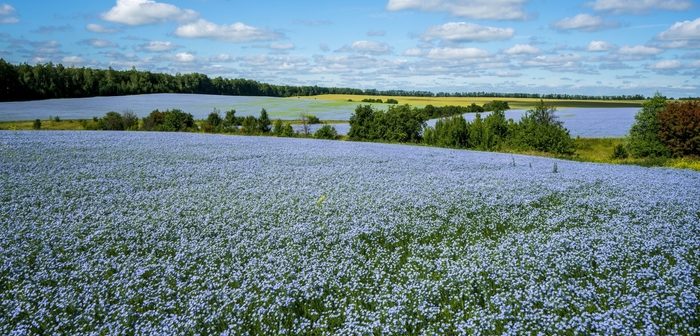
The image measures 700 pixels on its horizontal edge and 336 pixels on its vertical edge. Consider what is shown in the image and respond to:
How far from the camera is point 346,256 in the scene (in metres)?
6.46

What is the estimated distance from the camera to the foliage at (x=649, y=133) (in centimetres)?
2769

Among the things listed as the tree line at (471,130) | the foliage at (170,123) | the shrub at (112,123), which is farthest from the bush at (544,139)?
the shrub at (112,123)

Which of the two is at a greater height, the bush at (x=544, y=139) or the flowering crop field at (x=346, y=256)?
the bush at (x=544, y=139)

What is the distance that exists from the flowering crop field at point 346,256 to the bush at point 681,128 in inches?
719

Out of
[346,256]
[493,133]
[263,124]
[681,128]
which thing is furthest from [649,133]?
[263,124]

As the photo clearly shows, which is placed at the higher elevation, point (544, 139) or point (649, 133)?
point (649, 133)

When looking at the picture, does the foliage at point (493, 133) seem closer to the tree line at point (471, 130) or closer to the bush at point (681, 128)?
the tree line at point (471, 130)

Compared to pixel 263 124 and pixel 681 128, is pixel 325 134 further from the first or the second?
pixel 681 128

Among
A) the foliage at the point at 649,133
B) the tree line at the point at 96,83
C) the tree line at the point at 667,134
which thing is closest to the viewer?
the tree line at the point at 667,134

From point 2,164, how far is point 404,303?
14.5 metres

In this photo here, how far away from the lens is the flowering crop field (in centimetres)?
486

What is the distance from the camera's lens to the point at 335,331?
472 cm

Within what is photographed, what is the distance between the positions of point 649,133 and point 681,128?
7.30 feet

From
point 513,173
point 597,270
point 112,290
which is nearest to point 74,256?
point 112,290
